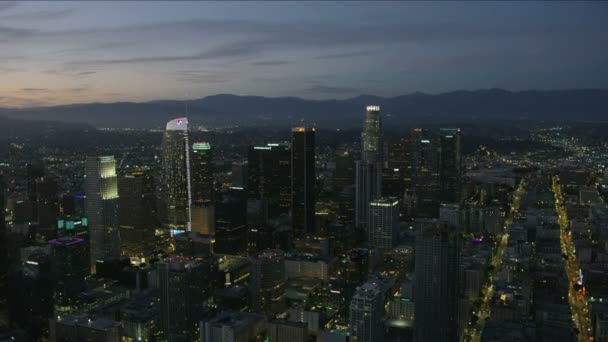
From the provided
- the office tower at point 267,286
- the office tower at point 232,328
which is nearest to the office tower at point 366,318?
Result: the office tower at point 232,328

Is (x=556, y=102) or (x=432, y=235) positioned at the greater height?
(x=556, y=102)

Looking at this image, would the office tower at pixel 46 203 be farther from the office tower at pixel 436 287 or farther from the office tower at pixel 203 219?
the office tower at pixel 436 287

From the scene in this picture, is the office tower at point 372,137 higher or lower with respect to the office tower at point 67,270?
A: higher

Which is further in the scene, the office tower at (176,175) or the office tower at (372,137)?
the office tower at (372,137)

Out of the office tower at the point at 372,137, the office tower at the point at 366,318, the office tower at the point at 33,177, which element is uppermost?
the office tower at the point at 372,137

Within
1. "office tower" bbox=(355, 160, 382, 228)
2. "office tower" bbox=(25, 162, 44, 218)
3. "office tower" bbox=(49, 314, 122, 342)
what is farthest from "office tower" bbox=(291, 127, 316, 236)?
"office tower" bbox=(49, 314, 122, 342)

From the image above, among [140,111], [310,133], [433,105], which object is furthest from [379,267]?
[433,105]

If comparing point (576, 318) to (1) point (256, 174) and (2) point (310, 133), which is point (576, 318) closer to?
(2) point (310, 133)

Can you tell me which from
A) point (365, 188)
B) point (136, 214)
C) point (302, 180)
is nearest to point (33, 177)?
point (136, 214)
